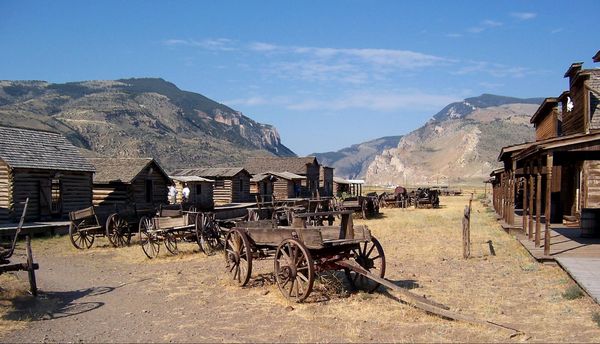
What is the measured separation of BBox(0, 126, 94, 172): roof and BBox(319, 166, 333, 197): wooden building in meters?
36.5

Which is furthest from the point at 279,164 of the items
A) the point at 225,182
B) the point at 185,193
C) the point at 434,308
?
the point at 434,308

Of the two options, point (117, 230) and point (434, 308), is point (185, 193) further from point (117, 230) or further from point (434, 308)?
point (434, 308)

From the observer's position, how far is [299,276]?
867 cm

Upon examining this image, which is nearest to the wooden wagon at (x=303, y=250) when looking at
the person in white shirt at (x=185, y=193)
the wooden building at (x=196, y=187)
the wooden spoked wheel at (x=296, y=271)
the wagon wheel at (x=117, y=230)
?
the wooden spoked wheel at (x=296, y=271)

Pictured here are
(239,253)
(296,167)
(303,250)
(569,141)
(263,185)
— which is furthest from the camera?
(296,167)

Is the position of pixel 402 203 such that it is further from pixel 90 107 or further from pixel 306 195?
pixel 90 107

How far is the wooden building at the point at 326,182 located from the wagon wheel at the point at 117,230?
137ft

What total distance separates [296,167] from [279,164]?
8.12 ft

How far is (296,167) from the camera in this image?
185 ft

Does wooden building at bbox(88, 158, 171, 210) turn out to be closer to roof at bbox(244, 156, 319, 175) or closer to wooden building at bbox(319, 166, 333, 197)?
roof at bbox(244, 156, 319, 175)

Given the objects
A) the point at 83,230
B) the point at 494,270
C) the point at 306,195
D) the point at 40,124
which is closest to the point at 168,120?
the point at 40,124

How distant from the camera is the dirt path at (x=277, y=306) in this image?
701cm

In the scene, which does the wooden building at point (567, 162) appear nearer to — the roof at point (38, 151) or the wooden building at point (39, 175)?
the wooden building at point (39, 175)

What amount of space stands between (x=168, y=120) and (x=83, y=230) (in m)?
123
